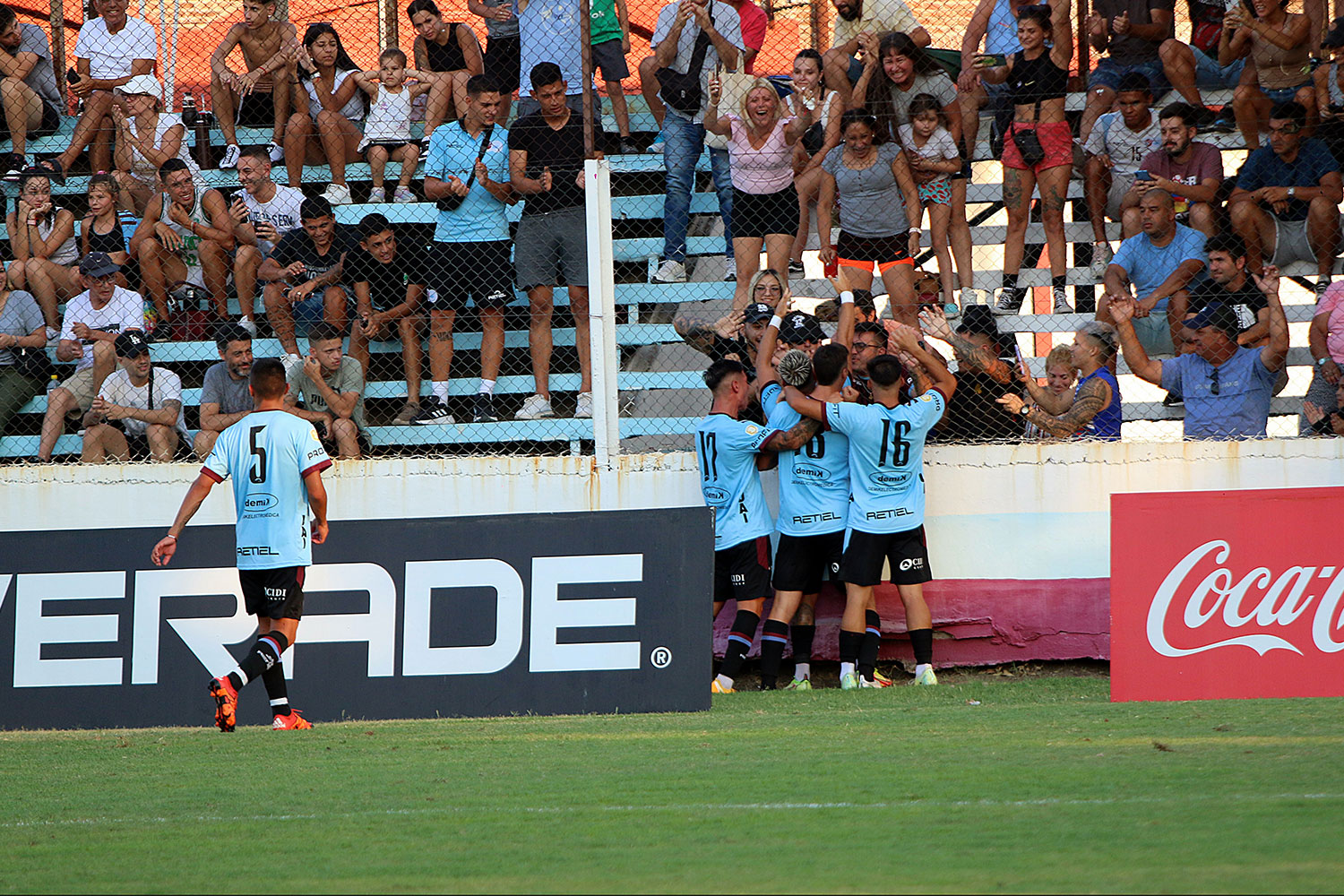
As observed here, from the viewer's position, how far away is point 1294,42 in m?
10.1

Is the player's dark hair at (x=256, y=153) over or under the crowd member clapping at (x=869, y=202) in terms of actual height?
over

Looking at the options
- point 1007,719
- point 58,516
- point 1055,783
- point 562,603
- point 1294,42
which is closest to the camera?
point 1055,783

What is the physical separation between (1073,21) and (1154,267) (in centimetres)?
260

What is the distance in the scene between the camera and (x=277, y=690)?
24.4 ft

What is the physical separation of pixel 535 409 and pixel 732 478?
64.3 inches

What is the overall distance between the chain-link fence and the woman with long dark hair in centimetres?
2

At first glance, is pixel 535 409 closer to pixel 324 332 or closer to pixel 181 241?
pixel 324 332

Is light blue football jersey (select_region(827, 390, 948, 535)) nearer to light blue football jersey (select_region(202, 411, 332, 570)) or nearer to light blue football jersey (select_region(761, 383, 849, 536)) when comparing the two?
light blue football jersey (select_region(761, 383, 849, 536))

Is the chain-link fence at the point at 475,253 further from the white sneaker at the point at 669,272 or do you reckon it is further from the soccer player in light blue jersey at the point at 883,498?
the soccer player in light blue jersey at the point at 883,498

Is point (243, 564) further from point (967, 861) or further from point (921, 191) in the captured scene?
point (921, 191)

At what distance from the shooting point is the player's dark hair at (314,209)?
1016 cm

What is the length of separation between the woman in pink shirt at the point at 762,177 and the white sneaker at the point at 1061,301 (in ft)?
6.19

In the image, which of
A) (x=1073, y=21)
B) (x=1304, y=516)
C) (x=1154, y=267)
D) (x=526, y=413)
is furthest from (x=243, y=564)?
(x=1073, y=21)

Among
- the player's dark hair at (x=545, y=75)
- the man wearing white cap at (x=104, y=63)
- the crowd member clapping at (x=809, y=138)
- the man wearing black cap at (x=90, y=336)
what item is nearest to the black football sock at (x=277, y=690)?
the man wearing black cap at (x=90, y=336)
